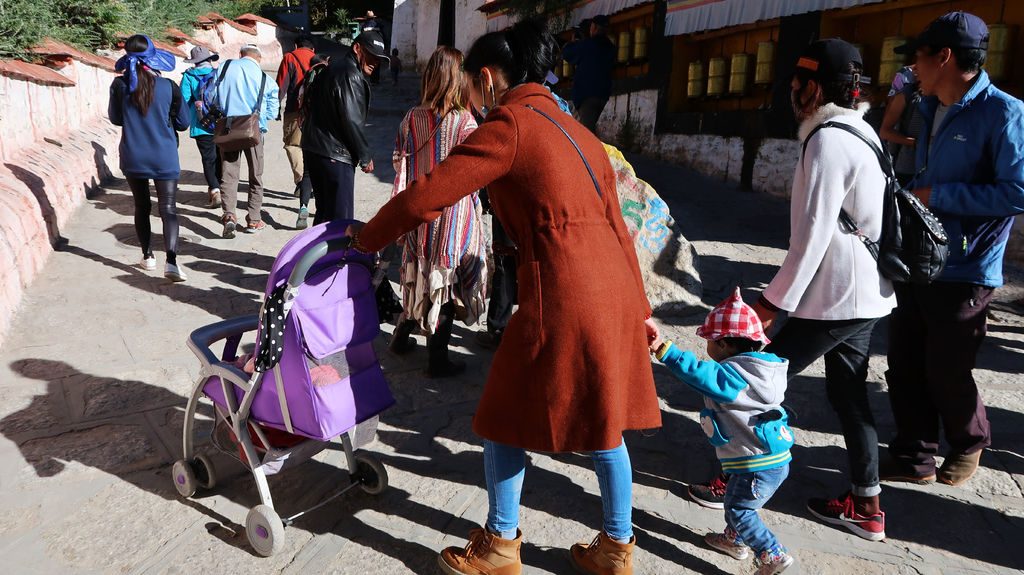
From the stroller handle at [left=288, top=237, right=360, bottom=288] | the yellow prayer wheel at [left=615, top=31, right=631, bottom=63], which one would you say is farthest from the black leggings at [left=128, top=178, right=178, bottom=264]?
the yellow prayer wheel at [left=615, top=31, right=631, bottom=63]

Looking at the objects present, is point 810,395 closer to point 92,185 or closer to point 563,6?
point 92,185

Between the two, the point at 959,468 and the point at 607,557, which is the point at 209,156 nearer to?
the point at 607,557

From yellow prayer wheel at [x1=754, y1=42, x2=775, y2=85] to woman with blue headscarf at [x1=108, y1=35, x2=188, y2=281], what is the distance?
808 centimetres

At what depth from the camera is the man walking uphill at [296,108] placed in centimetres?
738

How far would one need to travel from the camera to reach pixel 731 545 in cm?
268

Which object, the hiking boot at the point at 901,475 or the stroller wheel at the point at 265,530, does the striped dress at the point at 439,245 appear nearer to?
the stroller wheel at the point at 265,530

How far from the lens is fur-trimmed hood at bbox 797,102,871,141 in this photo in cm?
244

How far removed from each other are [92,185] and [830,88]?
8.45m

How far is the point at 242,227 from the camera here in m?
7.46

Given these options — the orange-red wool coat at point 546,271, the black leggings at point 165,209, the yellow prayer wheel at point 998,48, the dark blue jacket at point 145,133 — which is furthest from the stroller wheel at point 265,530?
the yellow prayer wheel at point 998,48

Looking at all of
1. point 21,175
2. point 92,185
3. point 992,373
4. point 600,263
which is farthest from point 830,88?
point 92,185

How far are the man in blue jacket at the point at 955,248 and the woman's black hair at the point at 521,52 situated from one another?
1732 millimetres

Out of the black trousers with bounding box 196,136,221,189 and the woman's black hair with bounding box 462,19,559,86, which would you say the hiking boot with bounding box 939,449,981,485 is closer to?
the woman's black hair with bounding box 462,19,559,86

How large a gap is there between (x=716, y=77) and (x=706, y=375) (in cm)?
1015
